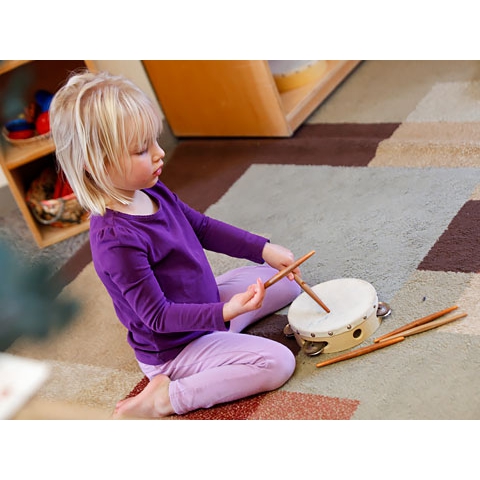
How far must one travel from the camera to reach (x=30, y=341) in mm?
1452

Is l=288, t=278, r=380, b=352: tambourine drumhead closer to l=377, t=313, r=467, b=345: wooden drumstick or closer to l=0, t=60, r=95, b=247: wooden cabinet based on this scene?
l=377, t=313, r=467, b=345: wooden drumstick

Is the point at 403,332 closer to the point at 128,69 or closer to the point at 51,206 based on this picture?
the point at 51,206

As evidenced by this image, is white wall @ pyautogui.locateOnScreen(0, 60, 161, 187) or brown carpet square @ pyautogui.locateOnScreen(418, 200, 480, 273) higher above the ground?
white wall @ pyautogui.locateOnScreen(0, 60, 161, 187)

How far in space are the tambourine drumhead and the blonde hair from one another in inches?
13.6

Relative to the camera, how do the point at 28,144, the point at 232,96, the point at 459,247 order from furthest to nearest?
the point at 232,96
the point at 28,144
the point at 459,247

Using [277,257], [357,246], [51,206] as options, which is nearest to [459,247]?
[357,246]

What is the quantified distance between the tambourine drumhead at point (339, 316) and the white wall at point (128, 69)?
1018mm

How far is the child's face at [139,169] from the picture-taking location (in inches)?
40.9

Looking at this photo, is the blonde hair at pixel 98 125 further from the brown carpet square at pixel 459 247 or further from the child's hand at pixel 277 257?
the brown carpet square at pixel 459 247

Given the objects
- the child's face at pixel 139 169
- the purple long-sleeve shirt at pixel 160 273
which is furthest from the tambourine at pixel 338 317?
the child's face at pixel 139 169

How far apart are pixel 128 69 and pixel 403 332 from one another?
118 centimetres

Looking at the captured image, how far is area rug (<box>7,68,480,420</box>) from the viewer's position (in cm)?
106

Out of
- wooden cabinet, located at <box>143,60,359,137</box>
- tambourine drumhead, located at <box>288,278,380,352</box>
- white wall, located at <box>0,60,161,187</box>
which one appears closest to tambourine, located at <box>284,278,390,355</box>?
tambourine drumhead, located at <box>288,278,380,352</box>

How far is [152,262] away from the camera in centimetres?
110
